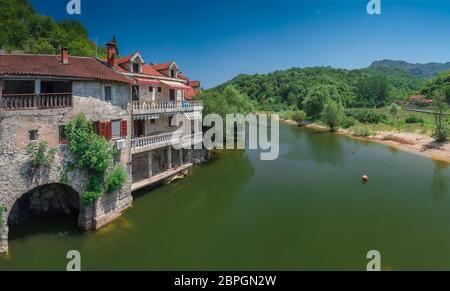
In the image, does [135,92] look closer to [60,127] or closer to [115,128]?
[115,128]

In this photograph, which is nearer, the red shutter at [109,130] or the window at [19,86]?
the window at [19,86]

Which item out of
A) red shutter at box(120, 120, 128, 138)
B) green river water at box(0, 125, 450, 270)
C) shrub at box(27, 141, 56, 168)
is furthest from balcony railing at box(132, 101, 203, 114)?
shrub at box(27, 141, 56, 168)

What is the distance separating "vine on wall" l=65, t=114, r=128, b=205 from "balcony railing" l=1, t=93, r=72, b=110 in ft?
4.26

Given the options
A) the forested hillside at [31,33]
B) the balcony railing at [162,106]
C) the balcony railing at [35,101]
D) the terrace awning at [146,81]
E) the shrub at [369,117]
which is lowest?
the balcony railing at [35,101]

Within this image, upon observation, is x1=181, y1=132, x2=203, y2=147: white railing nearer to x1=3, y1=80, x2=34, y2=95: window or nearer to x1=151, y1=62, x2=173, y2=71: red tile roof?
x1=151, y1=62, x2=173, y2=71: red tile roof

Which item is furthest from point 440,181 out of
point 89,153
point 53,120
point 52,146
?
point 53,120

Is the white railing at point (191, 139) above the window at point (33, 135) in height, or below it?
below

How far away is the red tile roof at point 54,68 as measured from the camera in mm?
16723

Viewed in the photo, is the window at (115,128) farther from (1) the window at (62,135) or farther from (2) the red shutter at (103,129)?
(1) the window at (62,135)

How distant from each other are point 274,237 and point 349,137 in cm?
5206

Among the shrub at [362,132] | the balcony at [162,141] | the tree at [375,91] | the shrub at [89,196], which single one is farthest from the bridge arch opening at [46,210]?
the tree at [375,91]

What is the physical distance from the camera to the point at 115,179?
2070 cm

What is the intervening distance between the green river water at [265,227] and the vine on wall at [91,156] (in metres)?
2.99

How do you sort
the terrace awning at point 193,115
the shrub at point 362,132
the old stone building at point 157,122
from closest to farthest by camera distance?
the old stone building at point 157,122 → the terrace awning at point 193,115 → the shrub at point 362,132
